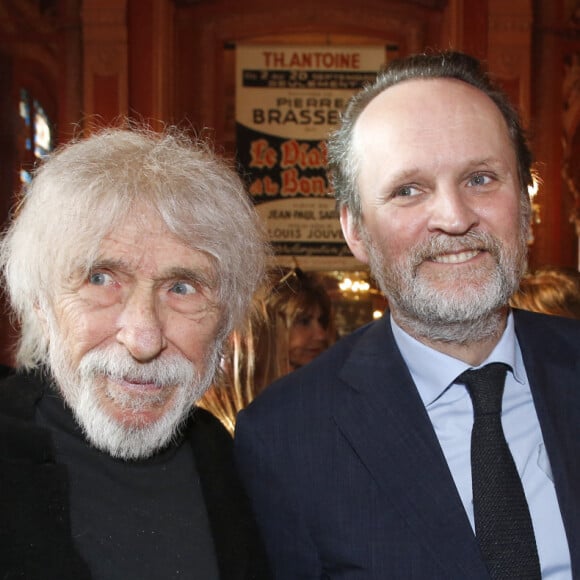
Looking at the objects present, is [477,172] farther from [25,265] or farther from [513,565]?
[25,265]

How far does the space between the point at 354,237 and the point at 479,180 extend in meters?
0.30

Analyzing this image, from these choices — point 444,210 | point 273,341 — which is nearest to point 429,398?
point 444,210

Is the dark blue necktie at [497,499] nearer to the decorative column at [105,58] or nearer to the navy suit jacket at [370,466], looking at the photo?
the navy suit jacket at [370,466]

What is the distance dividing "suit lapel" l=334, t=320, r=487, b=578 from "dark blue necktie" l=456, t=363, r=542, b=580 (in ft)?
0.10

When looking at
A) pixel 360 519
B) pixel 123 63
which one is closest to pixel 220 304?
pixel 360 519

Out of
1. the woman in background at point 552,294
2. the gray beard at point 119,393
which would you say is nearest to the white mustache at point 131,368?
the gray beard at point 119,393

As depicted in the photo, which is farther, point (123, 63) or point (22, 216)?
point (123, 63)

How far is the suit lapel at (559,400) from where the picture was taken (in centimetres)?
141

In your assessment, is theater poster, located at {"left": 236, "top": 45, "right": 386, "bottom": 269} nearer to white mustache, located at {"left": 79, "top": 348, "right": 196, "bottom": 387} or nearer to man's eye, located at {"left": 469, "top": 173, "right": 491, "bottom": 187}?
man's eye, located at {"left": 469, "top": 173, "right": 491, "bottom": 187}

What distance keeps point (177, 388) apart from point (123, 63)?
4.76 m

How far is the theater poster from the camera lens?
6.00 metres

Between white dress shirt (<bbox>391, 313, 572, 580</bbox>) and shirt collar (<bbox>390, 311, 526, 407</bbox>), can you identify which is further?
shirt collar (<bbox>390, 311, 526, 407</bbox>)

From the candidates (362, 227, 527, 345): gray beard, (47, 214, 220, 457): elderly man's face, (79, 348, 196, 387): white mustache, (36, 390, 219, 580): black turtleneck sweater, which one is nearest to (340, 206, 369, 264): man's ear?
(362, 227, 527, 345): gray beard

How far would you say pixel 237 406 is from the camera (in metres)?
2.51
